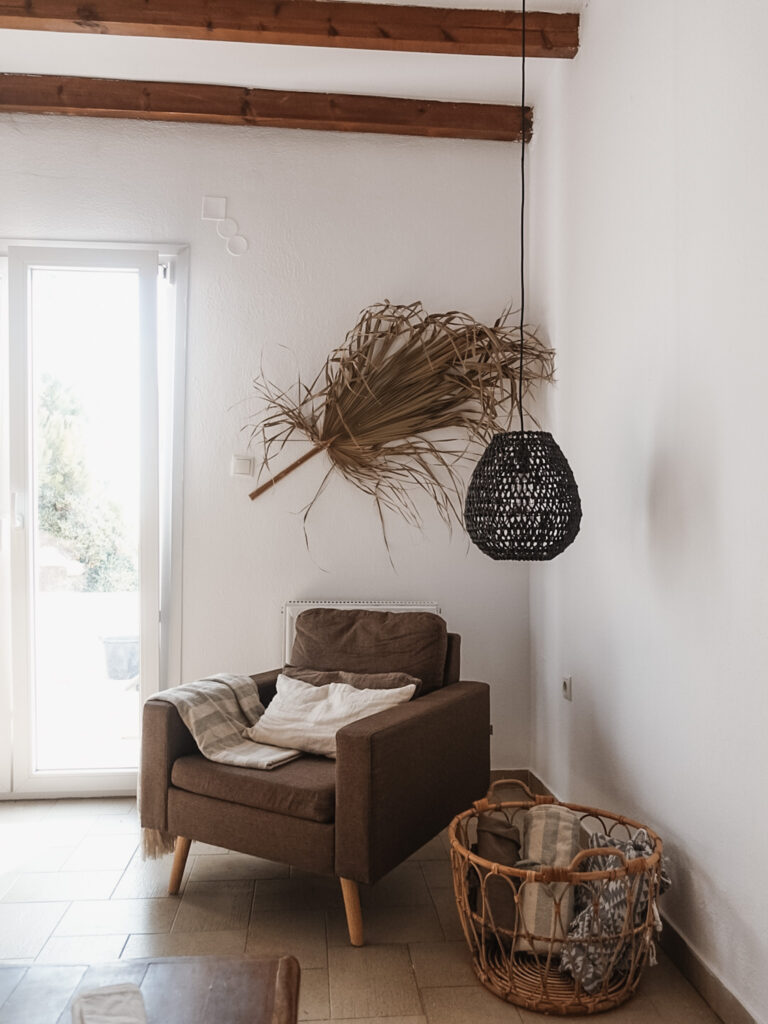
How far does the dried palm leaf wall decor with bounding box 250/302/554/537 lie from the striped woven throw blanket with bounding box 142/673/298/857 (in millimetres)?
965

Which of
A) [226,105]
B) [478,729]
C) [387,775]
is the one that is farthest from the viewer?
[226,105]

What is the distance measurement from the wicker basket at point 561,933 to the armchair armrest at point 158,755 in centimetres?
88

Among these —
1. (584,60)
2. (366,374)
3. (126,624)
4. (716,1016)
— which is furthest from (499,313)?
(716,1016)

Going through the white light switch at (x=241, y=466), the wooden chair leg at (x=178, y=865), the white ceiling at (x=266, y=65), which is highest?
the white ceiling at (x=266, y=65)

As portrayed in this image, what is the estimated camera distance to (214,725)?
2.55m

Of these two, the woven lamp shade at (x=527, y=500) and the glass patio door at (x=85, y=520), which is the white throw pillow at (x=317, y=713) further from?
the glass patio door at (x=85, y=520)

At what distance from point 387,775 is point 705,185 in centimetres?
161

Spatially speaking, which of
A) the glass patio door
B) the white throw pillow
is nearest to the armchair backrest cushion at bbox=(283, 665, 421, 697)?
the white throw pillow

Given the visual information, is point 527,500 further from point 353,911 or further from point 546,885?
point 353,911

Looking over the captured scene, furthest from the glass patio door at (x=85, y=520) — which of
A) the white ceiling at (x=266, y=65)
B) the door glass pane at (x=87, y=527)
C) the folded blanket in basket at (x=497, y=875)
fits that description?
the folded blanket in basket at (x=497, y=875)

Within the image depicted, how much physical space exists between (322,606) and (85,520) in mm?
984

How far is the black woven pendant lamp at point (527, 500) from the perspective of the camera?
2297mm

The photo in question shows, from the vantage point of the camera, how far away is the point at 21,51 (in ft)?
10.1

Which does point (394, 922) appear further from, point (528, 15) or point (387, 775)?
point (528, 15)
